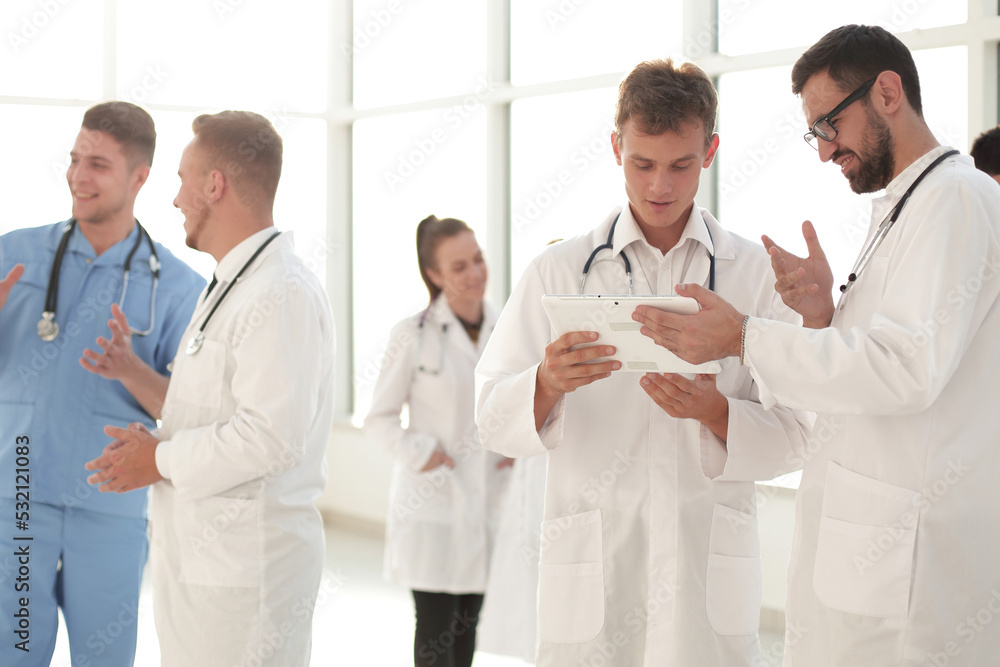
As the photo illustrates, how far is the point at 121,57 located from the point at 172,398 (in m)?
4.94

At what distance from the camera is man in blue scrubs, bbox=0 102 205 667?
240 centimetres

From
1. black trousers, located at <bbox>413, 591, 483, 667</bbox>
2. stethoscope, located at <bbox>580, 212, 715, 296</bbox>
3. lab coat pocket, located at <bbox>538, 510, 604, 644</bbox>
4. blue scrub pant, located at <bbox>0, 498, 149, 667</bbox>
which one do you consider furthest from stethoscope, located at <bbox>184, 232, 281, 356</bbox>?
black trousers, located at <bbox>413, 591, 483, 667</bbox>

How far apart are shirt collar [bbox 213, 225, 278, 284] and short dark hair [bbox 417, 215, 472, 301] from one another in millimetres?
1334

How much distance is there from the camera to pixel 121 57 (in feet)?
20.5

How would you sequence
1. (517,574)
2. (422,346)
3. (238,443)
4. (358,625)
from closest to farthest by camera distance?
(238,443) < (517,574) < (422,346) < (358,625)

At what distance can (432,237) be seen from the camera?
351cm

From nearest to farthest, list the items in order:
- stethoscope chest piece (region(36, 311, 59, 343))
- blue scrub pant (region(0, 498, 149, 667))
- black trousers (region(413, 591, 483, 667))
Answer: blue scrub pant (region(0, 498, 149, 667)) < stethoscope chest piece (region(36, 311, 59, 343)) < black trousers (region(413, 591, 483, 667))

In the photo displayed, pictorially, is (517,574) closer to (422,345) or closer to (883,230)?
(422,345)

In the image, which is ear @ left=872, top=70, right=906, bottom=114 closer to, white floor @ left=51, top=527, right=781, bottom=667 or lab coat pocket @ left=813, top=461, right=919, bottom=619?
lab coat pocket @ left=813, top=461, right=919, bottom=619

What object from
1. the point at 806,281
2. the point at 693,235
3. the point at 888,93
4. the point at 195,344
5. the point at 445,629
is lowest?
the point at 445,629

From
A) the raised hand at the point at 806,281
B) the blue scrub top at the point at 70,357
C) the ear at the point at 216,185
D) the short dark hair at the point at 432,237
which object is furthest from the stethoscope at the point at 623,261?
the short dark hair at the point at 432,237

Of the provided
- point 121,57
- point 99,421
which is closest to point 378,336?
point 121,57

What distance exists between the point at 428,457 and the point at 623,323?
179cm

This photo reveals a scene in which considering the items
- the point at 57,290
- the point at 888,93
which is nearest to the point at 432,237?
the point at 57,290
